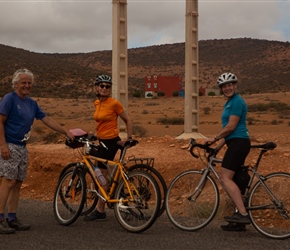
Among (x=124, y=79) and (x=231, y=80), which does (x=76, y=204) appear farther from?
(x=124, y=79)

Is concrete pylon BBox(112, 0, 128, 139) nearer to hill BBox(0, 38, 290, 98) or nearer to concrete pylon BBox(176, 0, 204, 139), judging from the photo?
concrete pylon BBox(176, 0, 204, 139)

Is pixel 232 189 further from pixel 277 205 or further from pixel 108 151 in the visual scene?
pixel 108 151

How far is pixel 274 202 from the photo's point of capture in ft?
20.1

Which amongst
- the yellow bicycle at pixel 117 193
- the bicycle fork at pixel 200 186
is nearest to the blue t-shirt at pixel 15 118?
the yellow bicycle at pixel 117 193

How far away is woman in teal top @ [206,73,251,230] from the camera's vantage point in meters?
6.23

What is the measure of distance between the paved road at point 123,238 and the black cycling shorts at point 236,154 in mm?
804

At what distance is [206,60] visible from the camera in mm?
96312

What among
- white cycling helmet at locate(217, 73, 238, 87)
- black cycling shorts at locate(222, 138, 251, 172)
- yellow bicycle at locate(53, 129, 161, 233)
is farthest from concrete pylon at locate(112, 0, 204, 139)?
black cycling shorts at locate(222, 138, 251, 172)

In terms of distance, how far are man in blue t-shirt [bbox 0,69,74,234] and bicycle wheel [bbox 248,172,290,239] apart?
2.74m

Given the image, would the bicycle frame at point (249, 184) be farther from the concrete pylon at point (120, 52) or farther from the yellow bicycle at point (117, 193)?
the concrete pylon at point (120, 52)

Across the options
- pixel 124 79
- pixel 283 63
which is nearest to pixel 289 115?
pixel 124 79

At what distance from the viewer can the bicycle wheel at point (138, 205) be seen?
6.33m

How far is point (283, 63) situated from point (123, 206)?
86.9 meters

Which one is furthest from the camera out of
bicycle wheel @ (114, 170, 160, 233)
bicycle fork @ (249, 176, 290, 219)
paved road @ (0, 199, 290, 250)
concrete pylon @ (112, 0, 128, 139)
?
concrete pylon @ (112, 0, 128, 139)
